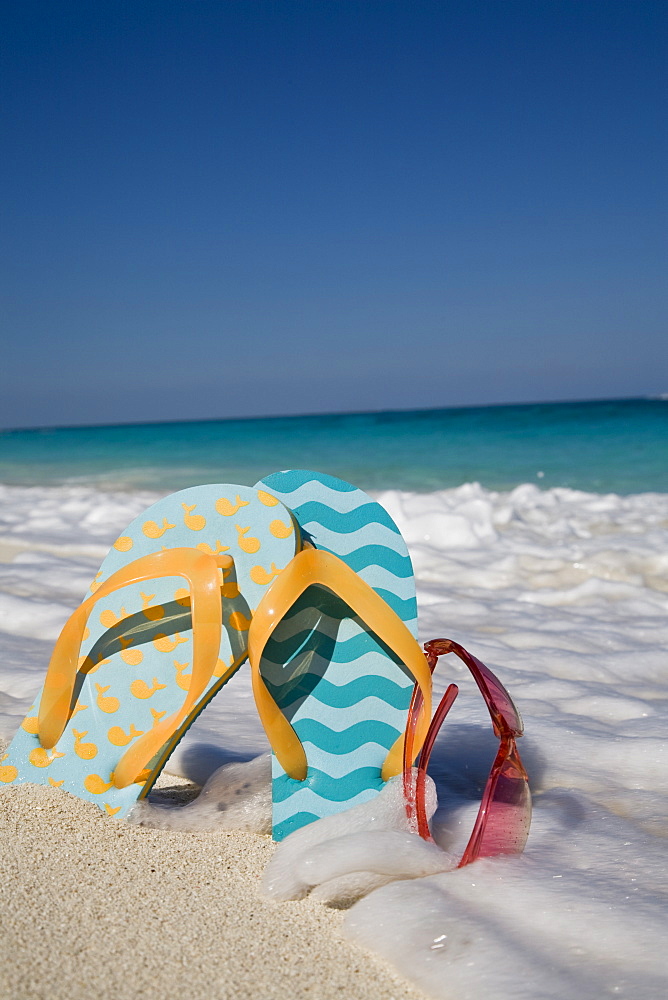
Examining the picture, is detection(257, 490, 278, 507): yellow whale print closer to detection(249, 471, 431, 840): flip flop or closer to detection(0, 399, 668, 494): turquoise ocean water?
detection(249, 471, 431, 840): flip flop

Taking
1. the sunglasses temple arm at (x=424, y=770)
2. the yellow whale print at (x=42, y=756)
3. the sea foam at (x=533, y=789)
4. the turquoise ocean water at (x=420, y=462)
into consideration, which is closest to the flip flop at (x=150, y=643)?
the yellow whale print at (x=42, y=756)

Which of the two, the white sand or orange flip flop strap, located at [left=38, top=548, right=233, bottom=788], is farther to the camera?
orange flip flop strap, located at [left=38, top=548, right=233, bottom=788]

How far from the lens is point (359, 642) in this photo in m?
1.23

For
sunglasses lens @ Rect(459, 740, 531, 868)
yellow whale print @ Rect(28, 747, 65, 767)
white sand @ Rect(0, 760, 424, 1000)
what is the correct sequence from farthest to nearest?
yellow whale print @ Rect(28, 747, 65, 767) → sunglasses lens @ Rect(459, 740, 531, 868) → white sand @ Rect(0, 760, 424, 1000)

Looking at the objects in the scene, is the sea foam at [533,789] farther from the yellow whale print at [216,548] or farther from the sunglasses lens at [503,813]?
the yellow whale print at [216,548]

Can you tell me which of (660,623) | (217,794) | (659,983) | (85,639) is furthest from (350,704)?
(660,623)

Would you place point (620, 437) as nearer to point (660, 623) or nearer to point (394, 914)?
point (660, 623)

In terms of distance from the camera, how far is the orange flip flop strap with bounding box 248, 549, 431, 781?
3.44 feet

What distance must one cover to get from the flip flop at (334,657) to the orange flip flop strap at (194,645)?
74 mm

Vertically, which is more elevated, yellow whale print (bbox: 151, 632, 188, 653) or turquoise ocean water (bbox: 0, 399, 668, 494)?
yellow whale print (bbox: 151, 632, 188, 653)

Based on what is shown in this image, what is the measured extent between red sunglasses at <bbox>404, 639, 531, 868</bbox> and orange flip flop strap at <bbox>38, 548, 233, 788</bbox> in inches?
11.9

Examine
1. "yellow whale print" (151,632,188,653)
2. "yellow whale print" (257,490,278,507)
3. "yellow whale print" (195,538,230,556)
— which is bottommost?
"yellow whale print" (151,632,188,653)

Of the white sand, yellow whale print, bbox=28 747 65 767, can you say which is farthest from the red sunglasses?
yellow whale print, bbox=28 747 65 767

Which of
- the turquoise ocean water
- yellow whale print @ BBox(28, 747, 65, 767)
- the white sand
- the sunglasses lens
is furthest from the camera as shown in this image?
the turquoise ocean water
